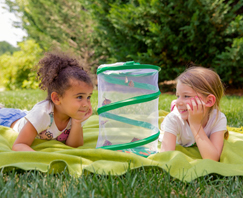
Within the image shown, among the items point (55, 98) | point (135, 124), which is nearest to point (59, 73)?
point (55, 98)

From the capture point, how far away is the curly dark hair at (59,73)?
2.43m

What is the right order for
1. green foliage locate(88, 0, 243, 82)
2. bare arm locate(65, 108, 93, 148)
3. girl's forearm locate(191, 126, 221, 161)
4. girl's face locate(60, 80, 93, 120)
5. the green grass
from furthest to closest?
green foliage locate(88, 0, 243, 82)
bare arm locate(65, 108, 93, 148)
girl's face locate(60, 80, 93, 120)
girl's forearm locate(191, 126, 221, 161)
the green grass

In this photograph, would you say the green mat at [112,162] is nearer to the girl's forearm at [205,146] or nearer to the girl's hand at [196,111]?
the girl's forearm at [205,146]

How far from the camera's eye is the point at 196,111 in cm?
220

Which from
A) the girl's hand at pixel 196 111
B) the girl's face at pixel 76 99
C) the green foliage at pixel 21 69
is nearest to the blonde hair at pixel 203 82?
the girl's hand at pixel 196 111

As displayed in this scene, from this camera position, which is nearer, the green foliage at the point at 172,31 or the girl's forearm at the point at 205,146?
the girl's forearm at the point at 205,146

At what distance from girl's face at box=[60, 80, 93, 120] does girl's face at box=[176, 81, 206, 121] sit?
2.99ft

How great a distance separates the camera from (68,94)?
2383mm

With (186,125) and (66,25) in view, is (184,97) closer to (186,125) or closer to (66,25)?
(186,125)

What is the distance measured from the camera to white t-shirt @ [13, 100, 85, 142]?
7.69ft

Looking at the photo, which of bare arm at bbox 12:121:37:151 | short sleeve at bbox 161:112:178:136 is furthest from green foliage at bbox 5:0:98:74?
short sleeve at bbox 161:112:178:136

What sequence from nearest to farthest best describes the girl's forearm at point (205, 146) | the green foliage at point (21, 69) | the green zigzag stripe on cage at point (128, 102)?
the girl's forearm at point (205, 146)
the green zigzag stripe on cage at point (128, 102)
the green foliage at point (21, 69)

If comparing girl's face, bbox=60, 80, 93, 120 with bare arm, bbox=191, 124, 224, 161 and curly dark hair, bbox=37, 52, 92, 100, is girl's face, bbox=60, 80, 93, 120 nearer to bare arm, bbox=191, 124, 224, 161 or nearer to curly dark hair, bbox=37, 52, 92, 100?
curly dark hair, bbox=37, 52, 92, 100

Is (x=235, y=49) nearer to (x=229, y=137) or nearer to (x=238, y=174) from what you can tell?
(x=229, y=137)
